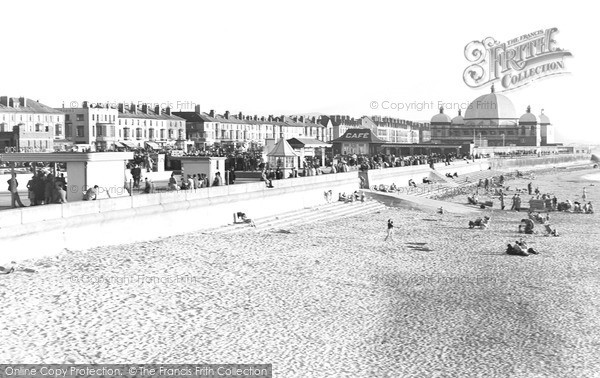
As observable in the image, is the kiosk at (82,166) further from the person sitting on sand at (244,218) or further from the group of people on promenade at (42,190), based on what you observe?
the person sitting on sand at (244,218)

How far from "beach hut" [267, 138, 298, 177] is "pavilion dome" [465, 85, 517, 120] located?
93.6 metres

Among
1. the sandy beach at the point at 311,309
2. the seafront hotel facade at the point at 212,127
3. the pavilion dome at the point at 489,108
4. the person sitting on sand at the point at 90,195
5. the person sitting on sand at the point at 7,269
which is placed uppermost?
the pavilion dome at the point at 489,108

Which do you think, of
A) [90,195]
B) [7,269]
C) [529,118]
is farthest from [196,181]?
[529,118]

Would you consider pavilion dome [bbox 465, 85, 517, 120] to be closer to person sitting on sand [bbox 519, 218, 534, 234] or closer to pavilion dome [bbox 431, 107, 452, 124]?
pavilion dome [bbox 431, 107, 452, 124]

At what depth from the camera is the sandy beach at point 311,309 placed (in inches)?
499

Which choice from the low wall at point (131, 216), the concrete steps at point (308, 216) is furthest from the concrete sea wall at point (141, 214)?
the concrete steps at point (308, 216)

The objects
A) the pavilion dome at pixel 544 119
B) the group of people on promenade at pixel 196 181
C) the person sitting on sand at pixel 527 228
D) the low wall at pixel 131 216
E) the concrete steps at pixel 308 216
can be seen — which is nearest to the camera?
the low wall at pixel 131 216

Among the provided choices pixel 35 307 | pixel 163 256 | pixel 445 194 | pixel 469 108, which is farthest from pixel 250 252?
pixel 469 108

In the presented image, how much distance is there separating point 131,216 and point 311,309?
713 cm

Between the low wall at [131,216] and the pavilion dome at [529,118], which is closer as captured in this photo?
the low wall at [131,216]

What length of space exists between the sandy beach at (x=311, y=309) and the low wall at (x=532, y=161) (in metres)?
67.9

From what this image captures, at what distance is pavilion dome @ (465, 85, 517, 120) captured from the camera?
127438 mm

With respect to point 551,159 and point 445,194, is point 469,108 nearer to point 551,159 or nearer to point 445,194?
point 551,159

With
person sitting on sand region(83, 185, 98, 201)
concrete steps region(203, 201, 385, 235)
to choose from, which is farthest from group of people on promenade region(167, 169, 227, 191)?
person sitting on sand region(83, 185, 98, 201)
